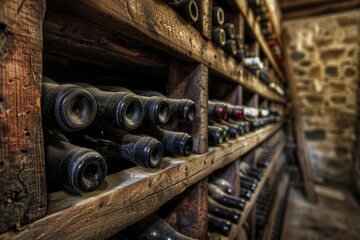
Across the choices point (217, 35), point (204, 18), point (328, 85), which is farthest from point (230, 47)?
point (328, 85)

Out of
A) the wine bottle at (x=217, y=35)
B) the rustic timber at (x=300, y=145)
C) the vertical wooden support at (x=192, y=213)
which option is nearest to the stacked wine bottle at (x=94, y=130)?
the vertical wooden support at (x=192, y=213)

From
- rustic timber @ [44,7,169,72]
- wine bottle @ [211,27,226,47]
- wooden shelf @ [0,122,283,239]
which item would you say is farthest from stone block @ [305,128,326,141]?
rustic timber @ [44,7,169,72]

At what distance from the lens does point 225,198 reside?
1.16 meters

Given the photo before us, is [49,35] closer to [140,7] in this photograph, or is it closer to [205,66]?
[140,7]

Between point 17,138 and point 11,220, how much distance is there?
12 cm

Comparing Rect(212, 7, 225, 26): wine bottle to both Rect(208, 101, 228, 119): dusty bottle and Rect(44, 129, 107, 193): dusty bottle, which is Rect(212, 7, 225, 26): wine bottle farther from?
Rect(44, 129, 107, 193): dusty bottle

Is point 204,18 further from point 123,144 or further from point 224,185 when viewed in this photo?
point 224,185

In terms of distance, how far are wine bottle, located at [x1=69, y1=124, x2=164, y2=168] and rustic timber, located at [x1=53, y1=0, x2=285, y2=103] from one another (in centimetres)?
25

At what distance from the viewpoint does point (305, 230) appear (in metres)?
2.50

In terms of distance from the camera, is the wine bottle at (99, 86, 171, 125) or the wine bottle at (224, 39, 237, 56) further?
the wine bottle at (224, 39, 237, 56)

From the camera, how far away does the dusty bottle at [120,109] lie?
1.45 feet

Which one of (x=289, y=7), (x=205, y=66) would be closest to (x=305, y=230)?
(x=205, y=66)

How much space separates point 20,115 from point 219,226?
2.95ft

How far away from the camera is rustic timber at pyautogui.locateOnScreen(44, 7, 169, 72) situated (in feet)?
1.52
